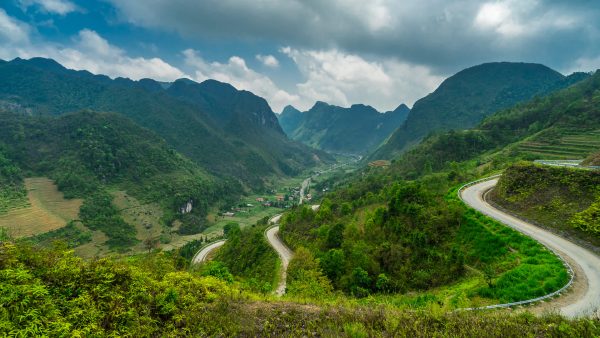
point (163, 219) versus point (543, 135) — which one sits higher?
point (543, 135)

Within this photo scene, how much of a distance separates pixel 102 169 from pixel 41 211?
51.1 m

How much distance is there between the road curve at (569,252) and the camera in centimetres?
1368

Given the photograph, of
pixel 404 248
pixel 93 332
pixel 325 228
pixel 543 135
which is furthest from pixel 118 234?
pixel 543 135

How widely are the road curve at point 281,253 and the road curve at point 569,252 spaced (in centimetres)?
2549

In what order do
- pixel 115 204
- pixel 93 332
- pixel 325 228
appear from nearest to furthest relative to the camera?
pixel 93 332 → pixel 325 228 → pixel 115 204

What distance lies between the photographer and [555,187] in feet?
93.1

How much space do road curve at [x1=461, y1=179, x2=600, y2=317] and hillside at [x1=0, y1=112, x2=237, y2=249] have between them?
121 meters

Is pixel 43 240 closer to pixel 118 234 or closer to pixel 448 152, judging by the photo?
pixel 118 234

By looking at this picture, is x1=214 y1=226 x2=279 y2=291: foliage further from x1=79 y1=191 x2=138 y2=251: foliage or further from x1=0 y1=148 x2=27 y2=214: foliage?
x1=0 y1=148 x2=27 y2=214: foliage

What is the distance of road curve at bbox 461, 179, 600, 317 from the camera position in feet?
44.9

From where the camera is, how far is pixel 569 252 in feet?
66.3

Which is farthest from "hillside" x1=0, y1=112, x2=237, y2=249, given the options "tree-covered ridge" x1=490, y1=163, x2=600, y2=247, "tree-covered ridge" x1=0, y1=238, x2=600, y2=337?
"tree-covered ridge" x1=490, y1=163, x2=600, y2=247

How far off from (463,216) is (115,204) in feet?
498

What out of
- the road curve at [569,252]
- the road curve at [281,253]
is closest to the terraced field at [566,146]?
→ the road curve at [569,252]
